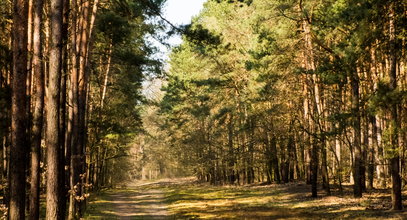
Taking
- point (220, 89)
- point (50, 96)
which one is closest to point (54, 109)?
point (50, 96)

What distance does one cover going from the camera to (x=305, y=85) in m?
25.5

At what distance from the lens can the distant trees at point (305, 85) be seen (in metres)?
15.0

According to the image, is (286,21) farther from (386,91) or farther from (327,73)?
(386,91)

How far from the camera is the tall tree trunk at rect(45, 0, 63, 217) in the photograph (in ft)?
29.9

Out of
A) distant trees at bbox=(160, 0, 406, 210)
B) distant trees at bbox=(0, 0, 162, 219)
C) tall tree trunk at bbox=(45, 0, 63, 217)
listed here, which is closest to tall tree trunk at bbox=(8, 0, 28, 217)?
distant trees at bbox=(0, 0, 162, 219)

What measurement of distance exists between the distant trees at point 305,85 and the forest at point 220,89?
0.10 metres

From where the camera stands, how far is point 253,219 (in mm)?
16375

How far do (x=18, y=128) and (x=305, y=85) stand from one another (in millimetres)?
18931

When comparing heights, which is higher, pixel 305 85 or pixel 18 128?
pixel 305 85

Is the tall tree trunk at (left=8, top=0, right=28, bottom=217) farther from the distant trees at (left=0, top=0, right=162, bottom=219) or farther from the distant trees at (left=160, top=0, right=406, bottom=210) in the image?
the distant trees at (left=160, top=0, right=406, bottom=210)

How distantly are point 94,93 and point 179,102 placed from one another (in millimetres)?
21511

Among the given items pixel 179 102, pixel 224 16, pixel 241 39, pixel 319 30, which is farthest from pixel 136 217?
pixel 179 102

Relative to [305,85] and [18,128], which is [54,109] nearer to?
[18,128]

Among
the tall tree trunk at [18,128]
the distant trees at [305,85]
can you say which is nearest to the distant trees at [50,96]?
the tall tree trunk at [18,128]
